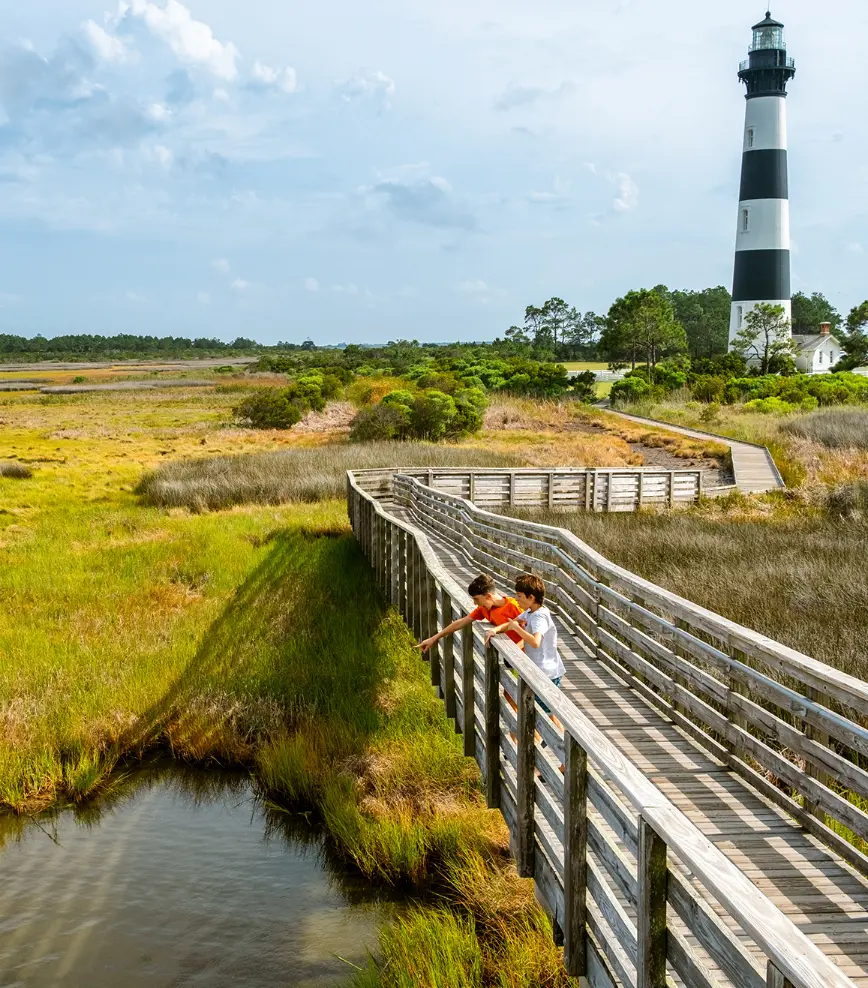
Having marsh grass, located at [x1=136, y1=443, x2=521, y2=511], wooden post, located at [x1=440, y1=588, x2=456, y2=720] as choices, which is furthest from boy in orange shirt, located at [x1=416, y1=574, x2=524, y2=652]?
marsh grass, located at [x1=136, y1=443, x2=521, y2=511]

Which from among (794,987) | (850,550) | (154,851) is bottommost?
(154,851)

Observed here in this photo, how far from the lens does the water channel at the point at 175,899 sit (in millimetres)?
7098

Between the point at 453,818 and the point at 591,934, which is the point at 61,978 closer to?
the point at 453,818

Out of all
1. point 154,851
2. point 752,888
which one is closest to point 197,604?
point 154,851

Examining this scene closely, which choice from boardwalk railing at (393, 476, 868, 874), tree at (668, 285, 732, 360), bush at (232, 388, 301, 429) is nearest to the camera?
boardwalk railing at (393, 476, 868, 874)

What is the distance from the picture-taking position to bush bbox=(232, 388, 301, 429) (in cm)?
4731

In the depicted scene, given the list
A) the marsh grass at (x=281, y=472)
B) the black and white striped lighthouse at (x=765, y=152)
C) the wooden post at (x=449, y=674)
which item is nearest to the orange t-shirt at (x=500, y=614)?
the wooden post at (x=449, y=674)

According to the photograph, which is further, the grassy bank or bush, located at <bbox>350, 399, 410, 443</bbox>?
bush, located at <bbox>350, 399, 410, 443</bbox>

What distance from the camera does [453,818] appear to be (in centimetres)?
850

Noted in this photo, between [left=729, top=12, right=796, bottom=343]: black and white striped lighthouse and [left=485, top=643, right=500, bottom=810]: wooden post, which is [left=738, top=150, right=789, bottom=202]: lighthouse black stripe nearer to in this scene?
[left=729, top=12, right=796, bottom=343]: black and white striped lighthouse

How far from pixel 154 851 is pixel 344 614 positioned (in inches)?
230

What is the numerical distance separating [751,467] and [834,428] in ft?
→ 23.5

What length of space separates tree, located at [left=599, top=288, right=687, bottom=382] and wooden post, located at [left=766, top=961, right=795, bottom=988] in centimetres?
7668

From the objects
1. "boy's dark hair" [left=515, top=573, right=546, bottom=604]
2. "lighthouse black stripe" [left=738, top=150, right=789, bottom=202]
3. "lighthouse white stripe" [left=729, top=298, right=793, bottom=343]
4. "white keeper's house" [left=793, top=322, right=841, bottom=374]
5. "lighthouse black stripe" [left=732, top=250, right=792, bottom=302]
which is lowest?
"boy's dark hair" [left=515, top=573, right=546, bottom=604]
